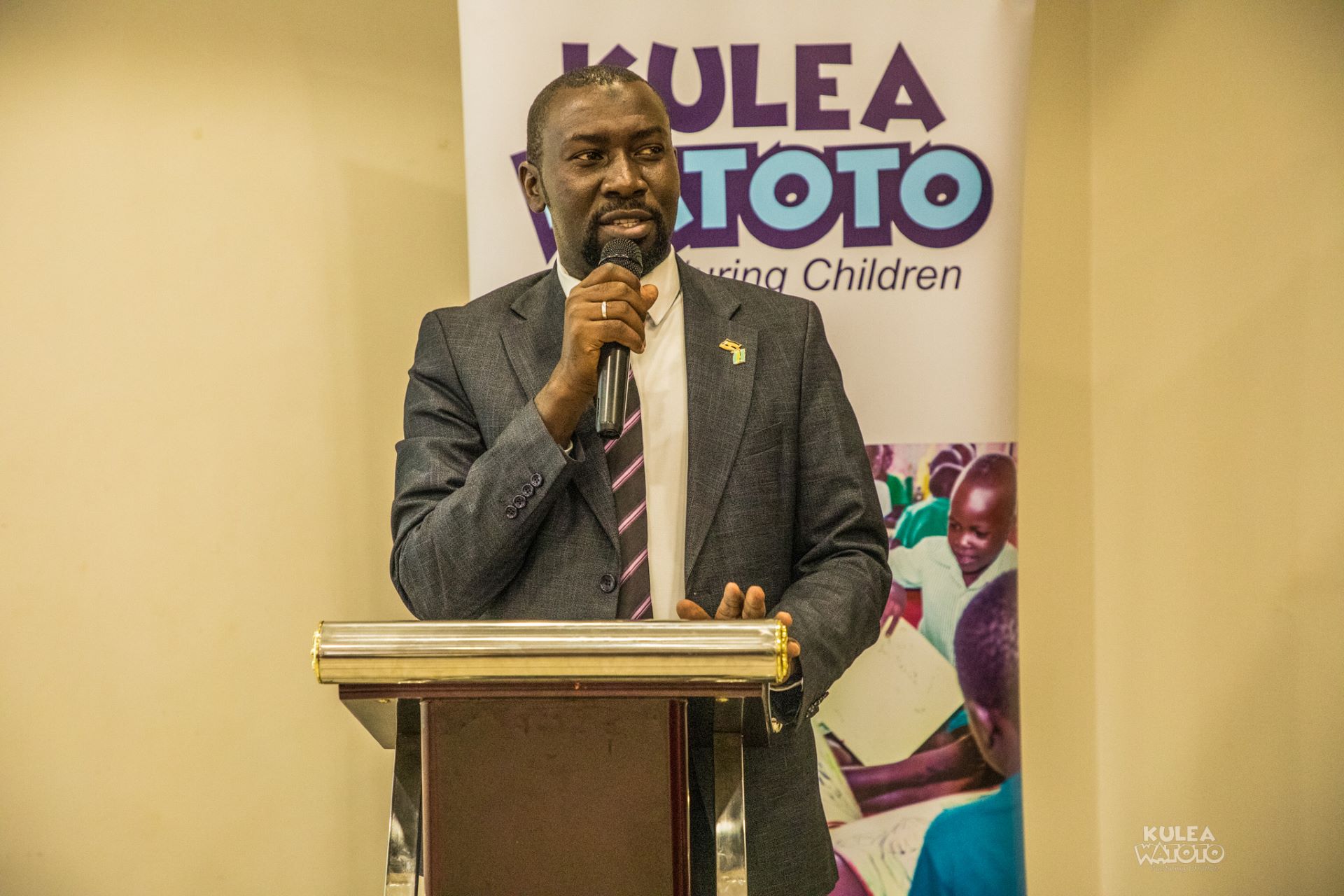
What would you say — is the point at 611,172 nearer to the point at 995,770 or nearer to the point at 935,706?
the point at 935,706

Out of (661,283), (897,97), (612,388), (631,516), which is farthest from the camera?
(897,97)

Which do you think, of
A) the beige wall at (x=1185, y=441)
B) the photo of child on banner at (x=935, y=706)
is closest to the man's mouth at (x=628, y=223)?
the photo of child on banner at (x=935, y=706)

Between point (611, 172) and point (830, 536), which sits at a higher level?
point (611, 172)

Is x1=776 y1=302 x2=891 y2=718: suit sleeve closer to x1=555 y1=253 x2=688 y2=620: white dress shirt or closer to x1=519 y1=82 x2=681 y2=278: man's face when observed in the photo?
x1=555 y1=253 x2=688 y2=620: white dress shirt

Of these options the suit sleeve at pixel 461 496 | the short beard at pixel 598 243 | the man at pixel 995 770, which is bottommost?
the man at pixel 995 770

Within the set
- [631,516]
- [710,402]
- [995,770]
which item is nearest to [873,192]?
[710,402]

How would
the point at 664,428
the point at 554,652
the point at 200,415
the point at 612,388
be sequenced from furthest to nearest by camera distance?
the point at 200,415 < the point at 664,428 < the point at 612,388 < the point at 554,652

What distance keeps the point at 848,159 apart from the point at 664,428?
41.2 inches

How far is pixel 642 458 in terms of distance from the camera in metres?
1.85

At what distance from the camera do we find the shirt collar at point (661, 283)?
2.05 metres

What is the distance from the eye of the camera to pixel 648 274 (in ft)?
6.76

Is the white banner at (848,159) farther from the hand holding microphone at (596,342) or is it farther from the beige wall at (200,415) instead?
the hand holding microphone at (596,342)

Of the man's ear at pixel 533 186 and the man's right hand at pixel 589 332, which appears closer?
the man's right hand at pixel 589 332

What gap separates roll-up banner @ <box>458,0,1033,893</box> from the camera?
266 centimetres
